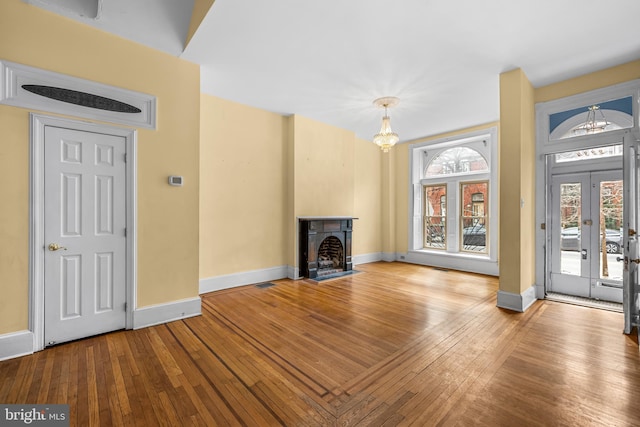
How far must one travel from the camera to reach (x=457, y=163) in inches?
262

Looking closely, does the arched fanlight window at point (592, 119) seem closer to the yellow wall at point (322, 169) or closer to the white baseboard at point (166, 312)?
the yellow wall at point (322, 169)

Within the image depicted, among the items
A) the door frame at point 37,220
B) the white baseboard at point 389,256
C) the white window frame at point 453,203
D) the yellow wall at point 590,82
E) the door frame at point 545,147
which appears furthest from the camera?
the white baseboard at point 389,256

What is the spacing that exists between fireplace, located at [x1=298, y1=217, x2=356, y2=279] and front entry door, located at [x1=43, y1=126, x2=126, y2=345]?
3.02 meters

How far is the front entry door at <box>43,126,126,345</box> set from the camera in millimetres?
2734

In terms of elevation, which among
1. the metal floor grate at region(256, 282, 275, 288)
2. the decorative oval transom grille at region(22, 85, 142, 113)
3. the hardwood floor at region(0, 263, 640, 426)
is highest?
the decorative oval transom grille at region(22, 85, 142, 113)

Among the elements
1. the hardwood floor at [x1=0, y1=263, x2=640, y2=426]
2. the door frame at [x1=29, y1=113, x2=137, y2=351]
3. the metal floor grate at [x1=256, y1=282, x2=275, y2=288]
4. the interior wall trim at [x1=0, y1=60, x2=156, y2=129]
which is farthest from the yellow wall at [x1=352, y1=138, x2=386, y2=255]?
the door frame at [x1=29, y1=113, x2=137, y2=351]

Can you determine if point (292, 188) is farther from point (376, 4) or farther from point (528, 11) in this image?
point (528, 11)

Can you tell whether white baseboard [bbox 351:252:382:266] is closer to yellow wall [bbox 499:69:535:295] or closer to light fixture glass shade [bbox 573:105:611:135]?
yellow wall [bbox 499:69:535:295]

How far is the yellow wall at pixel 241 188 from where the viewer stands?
4.57 metres

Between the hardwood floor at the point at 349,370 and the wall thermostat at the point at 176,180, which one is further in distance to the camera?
the wall thermostat at the point at 176,180

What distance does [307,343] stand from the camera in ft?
9.21

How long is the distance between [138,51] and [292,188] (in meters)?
3.05

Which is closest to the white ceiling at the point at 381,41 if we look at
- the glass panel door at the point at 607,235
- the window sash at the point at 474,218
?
the glass panel door at the point at 607,235

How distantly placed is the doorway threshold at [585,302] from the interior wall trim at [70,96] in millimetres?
6015
